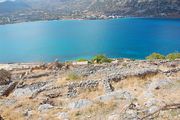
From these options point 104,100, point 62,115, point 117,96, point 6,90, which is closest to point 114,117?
point 104,100

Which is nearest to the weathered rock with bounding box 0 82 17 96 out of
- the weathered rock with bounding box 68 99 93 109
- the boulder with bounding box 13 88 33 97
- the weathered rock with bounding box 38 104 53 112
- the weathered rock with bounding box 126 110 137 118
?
the boulder with bounding box 13 88 33 97

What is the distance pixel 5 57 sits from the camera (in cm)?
6406

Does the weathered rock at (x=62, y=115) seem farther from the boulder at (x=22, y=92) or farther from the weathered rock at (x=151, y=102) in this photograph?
the boulder at (x=22, y=92)

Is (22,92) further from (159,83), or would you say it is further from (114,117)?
(159,83)

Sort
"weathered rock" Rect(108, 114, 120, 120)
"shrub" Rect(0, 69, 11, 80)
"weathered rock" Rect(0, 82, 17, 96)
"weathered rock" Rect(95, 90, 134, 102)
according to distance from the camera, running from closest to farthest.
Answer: "weathered rock" Rect(108, 114, 120, 120) → "weathered rock" Rect(95, 90, 134, 102) → "weathered rock" Rect(0, 82, 17, 96) → "shrub" Rect(0, 69, 11, 80)

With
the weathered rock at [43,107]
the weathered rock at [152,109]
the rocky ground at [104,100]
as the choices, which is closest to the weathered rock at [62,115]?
the rocky ground at [104,100]

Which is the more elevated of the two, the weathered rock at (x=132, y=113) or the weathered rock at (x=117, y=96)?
the weathered rock at (x=132, y=113)

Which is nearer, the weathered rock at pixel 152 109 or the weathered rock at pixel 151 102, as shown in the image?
the weathered rock at pixel 152 109

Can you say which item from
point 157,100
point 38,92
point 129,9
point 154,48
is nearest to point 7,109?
point 38,92

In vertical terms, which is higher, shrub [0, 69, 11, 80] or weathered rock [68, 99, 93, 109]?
weathered rock [68, 99, 93, 109]

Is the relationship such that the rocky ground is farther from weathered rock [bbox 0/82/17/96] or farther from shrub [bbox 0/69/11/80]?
shrub [bbox 0/69/11/80]

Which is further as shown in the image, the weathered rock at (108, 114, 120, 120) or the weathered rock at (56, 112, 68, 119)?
the weathered rock at (56, 112, 68, 119)

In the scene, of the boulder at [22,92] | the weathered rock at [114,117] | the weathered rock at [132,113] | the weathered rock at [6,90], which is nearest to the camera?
the weathered rock at [132,113]

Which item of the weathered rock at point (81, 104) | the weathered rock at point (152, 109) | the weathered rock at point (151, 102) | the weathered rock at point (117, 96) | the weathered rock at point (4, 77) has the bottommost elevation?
the weathered rock at point (4, 77)
